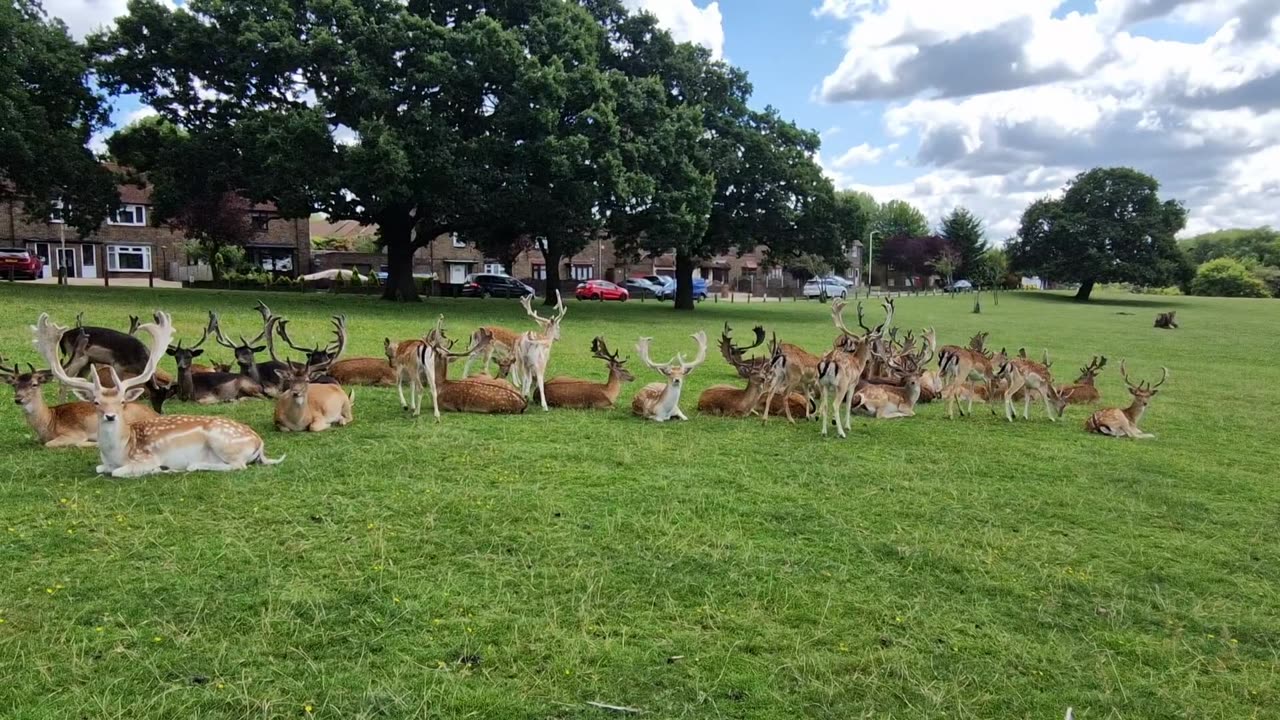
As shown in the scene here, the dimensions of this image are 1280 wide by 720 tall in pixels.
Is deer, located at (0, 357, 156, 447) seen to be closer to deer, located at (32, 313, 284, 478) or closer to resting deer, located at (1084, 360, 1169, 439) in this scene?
deer, located at (32, 313, 284, 478)

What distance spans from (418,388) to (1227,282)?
87.1 m

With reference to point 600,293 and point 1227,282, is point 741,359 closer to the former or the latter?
point 600,293

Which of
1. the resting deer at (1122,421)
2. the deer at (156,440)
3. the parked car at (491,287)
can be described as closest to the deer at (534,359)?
the deer at (156,440)

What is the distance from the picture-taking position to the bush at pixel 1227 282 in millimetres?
73812

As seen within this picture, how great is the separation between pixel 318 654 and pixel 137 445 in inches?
144

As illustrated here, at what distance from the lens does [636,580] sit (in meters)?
4.92

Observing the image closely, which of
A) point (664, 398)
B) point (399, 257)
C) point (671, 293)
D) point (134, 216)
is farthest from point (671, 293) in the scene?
point (664, 398)

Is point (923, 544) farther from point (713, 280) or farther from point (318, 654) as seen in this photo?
point (713, 280)

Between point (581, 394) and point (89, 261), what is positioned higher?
point (89, 261)

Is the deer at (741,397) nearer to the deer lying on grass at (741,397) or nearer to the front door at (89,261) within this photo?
the deer lying on grass at (741,397)

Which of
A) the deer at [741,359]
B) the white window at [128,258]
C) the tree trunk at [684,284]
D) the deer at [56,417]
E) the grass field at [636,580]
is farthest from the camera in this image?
the white window at [128,258]

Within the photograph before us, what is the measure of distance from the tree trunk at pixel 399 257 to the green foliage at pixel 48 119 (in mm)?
9180

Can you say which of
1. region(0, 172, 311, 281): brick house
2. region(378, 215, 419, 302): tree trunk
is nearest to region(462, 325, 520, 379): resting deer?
region(378, 215, 419, 302): tree trunk

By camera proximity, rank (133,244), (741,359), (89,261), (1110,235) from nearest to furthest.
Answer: (741,359) < (89,261) < (133,244) < (1110,235)
